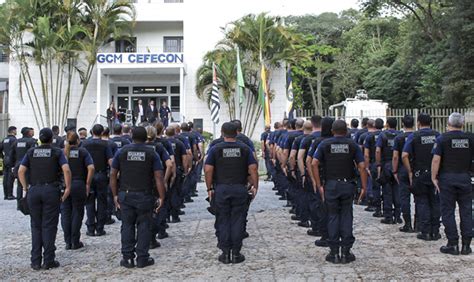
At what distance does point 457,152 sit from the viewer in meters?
7.58

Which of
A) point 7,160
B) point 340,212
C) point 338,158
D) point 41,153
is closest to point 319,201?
point 340,212

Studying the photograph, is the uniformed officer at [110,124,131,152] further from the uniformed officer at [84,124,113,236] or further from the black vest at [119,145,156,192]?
the black vest at [119,145,156,192]

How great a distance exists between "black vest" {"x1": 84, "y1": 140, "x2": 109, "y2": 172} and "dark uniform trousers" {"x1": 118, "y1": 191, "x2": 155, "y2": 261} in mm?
2504

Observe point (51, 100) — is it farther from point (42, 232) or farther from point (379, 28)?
point (379, 28)

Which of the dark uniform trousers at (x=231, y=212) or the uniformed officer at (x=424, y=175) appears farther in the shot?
the uniformed officer at (x=424, y=175)

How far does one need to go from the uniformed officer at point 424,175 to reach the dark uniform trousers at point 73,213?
5.36m

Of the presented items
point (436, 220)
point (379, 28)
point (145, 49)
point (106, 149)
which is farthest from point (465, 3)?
point (379, 28)

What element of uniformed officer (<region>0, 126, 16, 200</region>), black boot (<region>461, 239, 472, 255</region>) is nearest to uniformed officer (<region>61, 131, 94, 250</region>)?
black boot (<region>461, 239, 472, 255</region>)

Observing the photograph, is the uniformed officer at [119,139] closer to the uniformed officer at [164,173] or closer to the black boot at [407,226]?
the uniformed officer at [164,173]

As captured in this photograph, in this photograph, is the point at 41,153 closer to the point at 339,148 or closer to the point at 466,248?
the point at 339,148

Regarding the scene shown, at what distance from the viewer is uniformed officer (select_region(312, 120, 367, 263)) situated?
285 inches

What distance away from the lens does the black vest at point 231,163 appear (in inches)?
291

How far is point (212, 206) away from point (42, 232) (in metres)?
2.42

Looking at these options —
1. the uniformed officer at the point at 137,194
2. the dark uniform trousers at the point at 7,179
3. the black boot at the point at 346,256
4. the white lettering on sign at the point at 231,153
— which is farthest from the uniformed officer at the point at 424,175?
the dark uniform trousers at the point at 7,179
